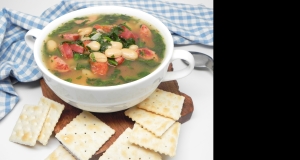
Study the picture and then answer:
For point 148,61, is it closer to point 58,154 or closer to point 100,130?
point 100,130

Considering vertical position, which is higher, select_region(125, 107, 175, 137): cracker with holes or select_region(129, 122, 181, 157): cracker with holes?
select_region(125, 107, 175, 137): cracker with holes

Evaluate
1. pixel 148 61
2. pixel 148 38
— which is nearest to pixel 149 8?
pixel 148 38

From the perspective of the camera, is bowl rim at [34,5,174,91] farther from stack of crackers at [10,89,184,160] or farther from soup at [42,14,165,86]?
stack of crackers at [10,89,184,160]

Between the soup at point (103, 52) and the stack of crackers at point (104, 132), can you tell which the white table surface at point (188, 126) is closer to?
the stack of crackers at point (104, 132)

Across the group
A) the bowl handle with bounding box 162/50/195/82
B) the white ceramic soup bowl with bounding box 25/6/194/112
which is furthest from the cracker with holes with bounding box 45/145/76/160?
the bowl handle with bounding box 162/50/195/82

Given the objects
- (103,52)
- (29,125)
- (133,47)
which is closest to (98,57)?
(103,52)

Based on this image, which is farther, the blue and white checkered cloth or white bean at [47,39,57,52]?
the blue and white checkered cloth

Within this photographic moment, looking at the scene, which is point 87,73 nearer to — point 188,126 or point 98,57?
point 98,57

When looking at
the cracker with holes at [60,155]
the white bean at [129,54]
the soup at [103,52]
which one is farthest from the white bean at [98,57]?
the cracker with holes at [60,155]
